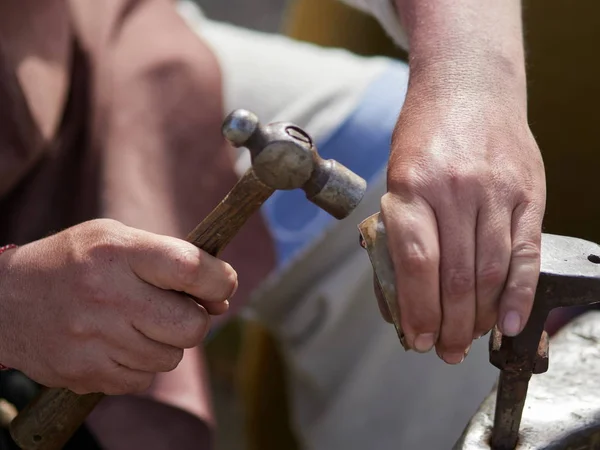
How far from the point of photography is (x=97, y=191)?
99cm

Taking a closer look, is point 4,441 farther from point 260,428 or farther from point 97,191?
point 260,428

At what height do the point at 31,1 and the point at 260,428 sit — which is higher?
the point at 31,1

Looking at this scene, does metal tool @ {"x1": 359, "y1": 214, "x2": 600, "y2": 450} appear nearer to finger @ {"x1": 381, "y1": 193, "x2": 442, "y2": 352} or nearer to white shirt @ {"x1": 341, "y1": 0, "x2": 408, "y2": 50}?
finger @ {"x1": 381, "y1": 193, "x2": 442, "y2": 352}

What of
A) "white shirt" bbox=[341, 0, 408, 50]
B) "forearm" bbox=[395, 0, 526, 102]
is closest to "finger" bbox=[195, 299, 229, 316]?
A: "forearm" bbox=[395, 0, 526, 102]

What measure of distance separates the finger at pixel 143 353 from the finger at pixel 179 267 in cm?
5

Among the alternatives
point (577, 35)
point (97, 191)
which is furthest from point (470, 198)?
point (577, 35)

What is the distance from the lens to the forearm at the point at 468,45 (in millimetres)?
741

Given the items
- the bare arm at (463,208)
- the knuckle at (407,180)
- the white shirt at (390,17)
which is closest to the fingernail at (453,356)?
the bare arm at (463,208)

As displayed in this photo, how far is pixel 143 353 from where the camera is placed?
698mm

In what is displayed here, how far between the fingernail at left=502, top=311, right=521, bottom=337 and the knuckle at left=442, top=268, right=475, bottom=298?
0.03 metres

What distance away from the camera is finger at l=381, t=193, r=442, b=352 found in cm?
61

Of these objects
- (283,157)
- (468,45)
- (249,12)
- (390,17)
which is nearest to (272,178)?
(283,157)

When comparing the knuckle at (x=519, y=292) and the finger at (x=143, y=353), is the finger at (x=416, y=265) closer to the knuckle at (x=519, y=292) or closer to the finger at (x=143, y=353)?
the knuckle at (x=519, y=292)

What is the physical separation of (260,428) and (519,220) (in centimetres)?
86
